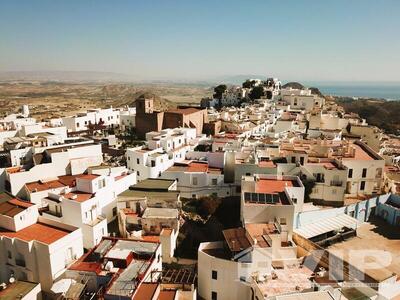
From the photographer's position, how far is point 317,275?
20188 mm

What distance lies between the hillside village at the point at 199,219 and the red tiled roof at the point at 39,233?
3.2 inches

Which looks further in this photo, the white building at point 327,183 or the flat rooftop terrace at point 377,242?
the white building at point 327,183

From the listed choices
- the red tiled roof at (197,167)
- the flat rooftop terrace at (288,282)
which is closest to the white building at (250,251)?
the flat rooftop terrace at (288,282)

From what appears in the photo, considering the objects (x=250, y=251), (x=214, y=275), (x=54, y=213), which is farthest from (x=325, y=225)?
(x=54, y=213)

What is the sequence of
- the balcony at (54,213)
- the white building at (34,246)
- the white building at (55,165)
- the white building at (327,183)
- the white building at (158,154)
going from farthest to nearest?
the white building at (158,154) → the white building at (55,165) → the white building at (327,183) → the balcony at (54,213) → the white building at (34,246)

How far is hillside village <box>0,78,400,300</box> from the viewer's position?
1994cm

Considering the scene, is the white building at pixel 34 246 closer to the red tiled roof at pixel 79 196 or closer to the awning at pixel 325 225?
the red tiled roof at pixel 79 196

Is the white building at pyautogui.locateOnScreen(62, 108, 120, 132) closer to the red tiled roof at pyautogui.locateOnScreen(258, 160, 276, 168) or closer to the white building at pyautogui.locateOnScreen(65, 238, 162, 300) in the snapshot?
the red tiled roof at pyautogui.locateOnScreen(258, 160, 276, 168)

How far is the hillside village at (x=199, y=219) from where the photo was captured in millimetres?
19938

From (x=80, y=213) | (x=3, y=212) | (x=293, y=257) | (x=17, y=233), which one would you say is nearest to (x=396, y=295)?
(x=293, y=257)

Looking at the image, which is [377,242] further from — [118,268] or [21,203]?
[21,203]

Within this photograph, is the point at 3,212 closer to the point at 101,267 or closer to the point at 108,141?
the point at 101,267

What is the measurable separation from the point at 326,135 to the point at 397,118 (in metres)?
66.4

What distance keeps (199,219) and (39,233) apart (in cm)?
1355
